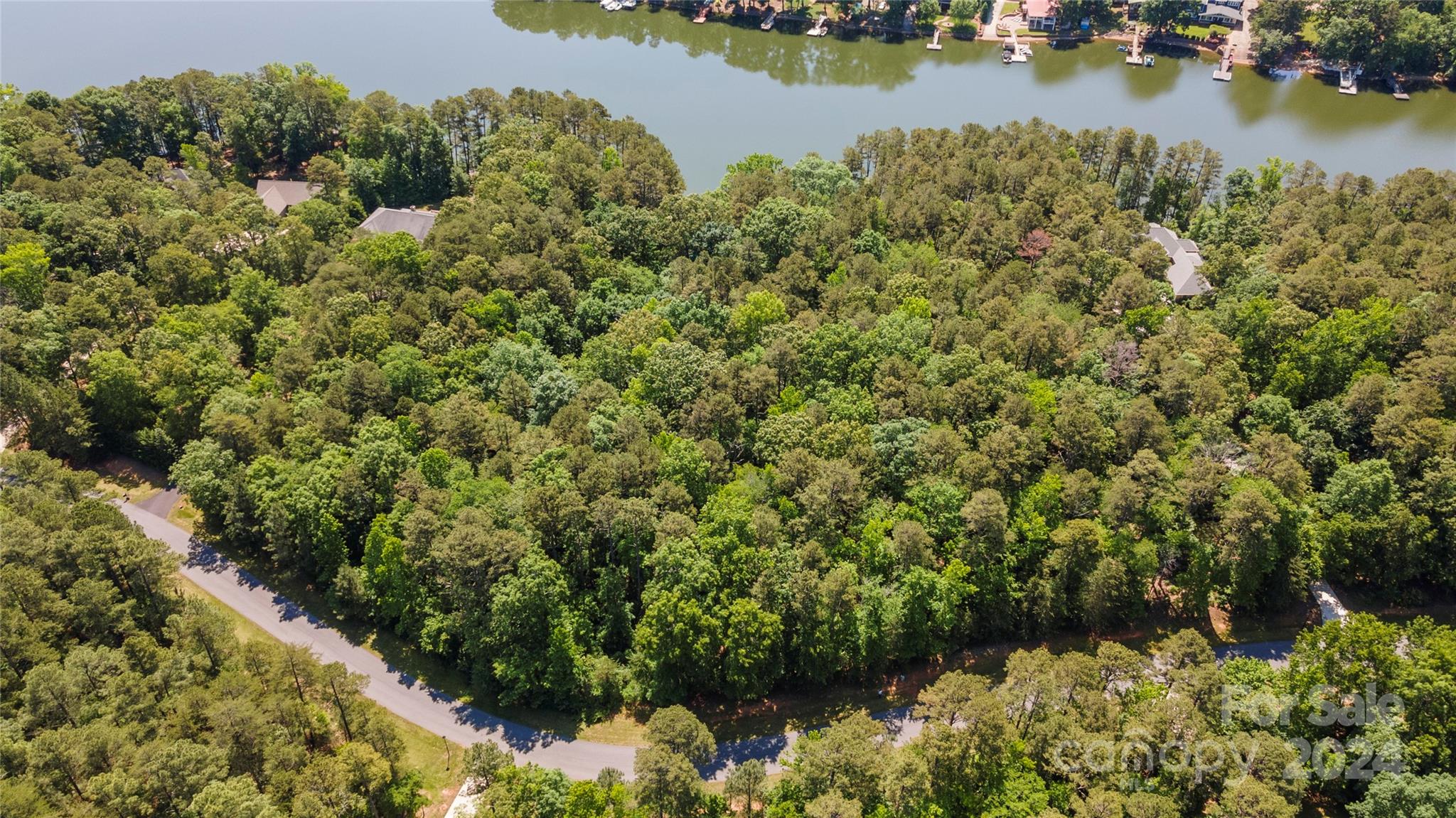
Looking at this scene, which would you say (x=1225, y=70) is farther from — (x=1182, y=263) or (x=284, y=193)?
(x=284, y=193)

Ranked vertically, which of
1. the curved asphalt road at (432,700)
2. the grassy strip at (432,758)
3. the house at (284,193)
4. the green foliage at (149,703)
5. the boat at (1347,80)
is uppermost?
the boat at (1347,80)

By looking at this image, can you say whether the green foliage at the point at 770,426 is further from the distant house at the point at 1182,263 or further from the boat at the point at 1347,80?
the boat at the point at 1347,80

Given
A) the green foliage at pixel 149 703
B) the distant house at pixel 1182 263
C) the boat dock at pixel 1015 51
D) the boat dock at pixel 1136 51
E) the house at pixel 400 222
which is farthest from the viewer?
the boat dock at pixel 1015 51

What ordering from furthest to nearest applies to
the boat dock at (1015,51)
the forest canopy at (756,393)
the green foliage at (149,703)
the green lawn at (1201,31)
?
the green lawn at (1201,31) → the boat dock at (1015,51) → the forest canopy at (756,393) → the green foliage at (149,703)

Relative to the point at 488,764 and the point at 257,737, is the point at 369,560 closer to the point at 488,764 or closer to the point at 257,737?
the point at 257,737

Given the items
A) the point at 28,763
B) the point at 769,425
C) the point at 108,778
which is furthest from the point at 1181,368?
the point at 28,763

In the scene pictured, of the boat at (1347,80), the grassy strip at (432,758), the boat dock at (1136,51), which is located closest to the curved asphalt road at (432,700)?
the grassy strip at (432,758)

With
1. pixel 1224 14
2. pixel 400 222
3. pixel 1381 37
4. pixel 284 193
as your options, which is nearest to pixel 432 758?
pixel 400 222
